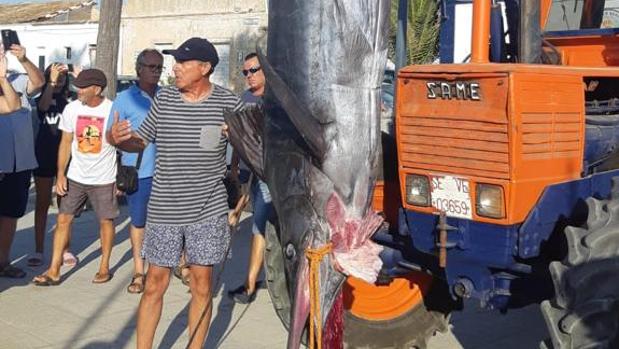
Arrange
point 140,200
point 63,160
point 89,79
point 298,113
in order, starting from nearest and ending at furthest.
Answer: point 298,113 → point 140,200 → point 89,79 → point 63,160

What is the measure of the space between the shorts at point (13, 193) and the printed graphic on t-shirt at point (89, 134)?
50 centimetres

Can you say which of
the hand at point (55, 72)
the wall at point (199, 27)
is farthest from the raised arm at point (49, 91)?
the wall at point (199, 27)

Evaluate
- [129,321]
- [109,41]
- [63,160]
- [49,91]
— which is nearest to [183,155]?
[129,321]

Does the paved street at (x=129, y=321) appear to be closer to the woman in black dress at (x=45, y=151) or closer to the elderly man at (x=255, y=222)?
the elderly man at (x=255, y=222)

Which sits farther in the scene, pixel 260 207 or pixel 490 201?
pixel 260 207

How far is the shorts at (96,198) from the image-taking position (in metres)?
7.44

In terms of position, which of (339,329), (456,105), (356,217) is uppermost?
(456,105)

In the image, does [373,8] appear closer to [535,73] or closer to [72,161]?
[535,73]

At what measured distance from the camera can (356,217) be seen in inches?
141

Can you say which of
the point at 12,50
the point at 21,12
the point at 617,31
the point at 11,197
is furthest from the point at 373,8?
the point at 21,12

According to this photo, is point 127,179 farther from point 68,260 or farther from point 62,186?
point 68,260

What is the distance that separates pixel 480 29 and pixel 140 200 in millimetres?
3411

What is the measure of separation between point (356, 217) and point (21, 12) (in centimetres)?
4155

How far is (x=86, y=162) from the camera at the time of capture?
291 inches
